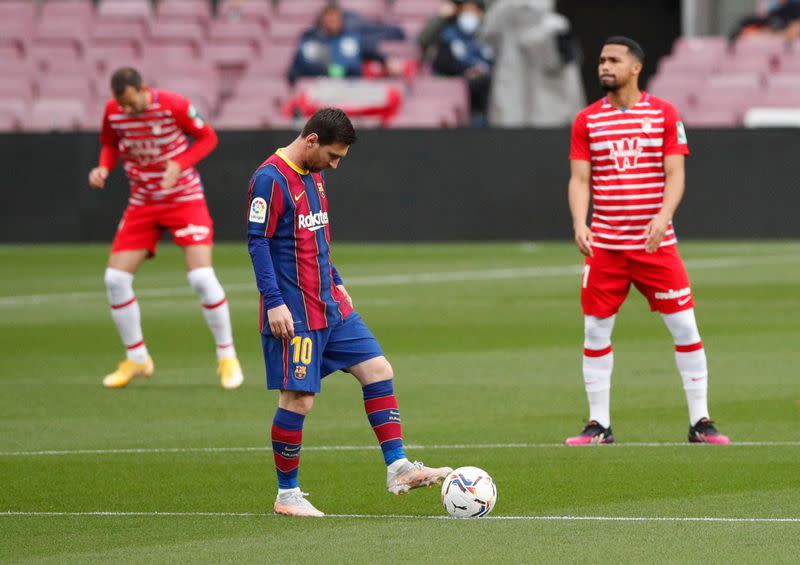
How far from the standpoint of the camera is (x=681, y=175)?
351 inches

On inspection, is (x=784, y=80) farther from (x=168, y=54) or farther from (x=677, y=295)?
(x=677, y=295)

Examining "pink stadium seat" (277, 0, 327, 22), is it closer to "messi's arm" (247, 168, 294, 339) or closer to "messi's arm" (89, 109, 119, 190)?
"messi's arm" (89, 109, 119, 190)

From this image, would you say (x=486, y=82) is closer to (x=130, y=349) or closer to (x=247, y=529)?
(x=130, y=349)

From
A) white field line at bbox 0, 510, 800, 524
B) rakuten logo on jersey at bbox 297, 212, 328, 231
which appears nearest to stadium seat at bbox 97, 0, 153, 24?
rakuten logo on jersey at bbox 297, 212, 328, 231

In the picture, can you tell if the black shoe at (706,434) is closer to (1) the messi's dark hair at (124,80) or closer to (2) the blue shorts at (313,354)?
(2) the blue shorts at (313,354)

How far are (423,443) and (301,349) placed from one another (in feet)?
6.78

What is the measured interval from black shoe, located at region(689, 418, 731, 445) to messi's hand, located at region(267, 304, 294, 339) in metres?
2.81

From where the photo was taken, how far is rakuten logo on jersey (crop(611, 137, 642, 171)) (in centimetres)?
898

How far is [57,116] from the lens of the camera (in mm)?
26891

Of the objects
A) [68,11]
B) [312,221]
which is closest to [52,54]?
[68,11]

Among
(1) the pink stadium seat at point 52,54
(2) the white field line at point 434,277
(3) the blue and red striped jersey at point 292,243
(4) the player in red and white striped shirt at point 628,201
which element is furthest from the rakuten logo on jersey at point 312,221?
(1) the pink stadium seat at point 52,54

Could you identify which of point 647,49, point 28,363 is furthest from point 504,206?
point 28,363

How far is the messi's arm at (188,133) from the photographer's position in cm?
1173

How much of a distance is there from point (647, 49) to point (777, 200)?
8.01 m
